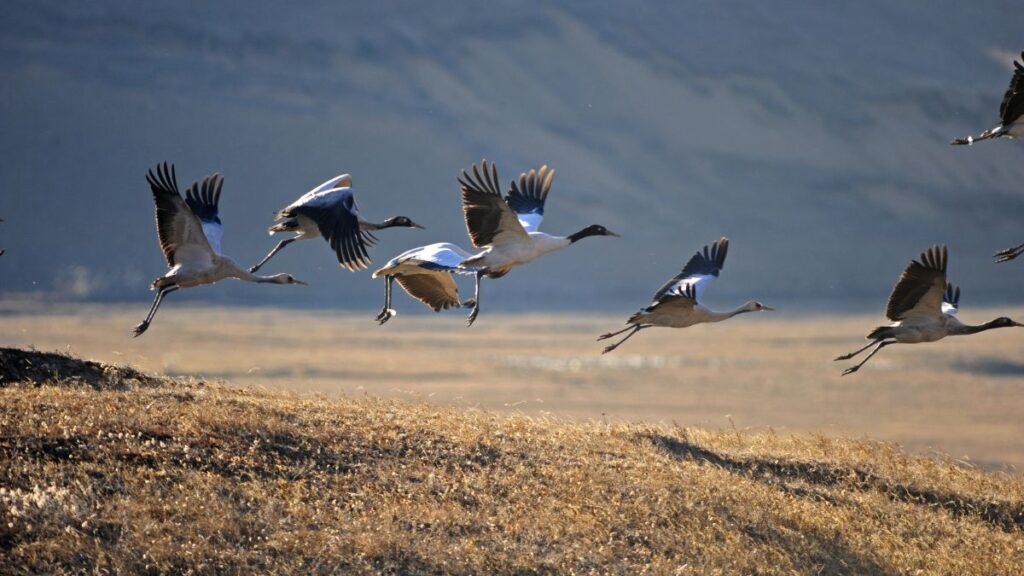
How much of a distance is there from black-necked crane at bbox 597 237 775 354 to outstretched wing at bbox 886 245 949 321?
81.9 inches

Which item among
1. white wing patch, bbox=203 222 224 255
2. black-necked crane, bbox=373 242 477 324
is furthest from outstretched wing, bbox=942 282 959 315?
white wing patch, bbox=203 222 224 255

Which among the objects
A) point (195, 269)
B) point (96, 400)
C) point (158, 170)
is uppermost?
point (158, 170)

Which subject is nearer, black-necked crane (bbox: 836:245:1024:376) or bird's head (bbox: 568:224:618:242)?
black-necked crane (bbox: 836:245:1024:376)

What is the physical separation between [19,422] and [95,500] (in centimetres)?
203

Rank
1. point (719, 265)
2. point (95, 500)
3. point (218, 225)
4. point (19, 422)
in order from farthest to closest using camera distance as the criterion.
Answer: point (719, 265), point (218, 225), point (19, 422), point (95, 500)

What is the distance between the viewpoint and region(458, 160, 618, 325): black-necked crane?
39.5 feet

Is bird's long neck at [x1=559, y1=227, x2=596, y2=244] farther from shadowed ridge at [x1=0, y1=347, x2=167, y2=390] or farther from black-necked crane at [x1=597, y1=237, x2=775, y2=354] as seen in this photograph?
shadowed ridge at [x1=0, y1=347, x2=167, y2=390]

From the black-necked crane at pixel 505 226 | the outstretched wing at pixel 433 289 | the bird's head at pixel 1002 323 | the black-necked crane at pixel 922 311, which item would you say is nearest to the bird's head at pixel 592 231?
the black-necked crane at pixel 505 226

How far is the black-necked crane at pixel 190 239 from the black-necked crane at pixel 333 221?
568mm

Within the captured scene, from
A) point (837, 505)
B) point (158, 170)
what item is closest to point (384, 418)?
point (158, 170)

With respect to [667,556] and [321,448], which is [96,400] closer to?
[321,448]

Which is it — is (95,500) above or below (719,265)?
below

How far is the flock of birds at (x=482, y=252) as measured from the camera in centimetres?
1199

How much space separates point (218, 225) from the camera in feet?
45.1
